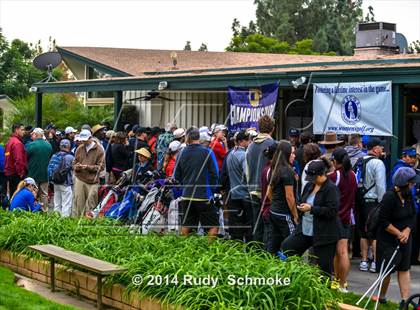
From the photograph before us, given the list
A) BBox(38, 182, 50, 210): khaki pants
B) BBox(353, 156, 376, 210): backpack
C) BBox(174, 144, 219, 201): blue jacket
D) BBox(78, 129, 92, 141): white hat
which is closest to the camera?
BBox(174, 144, 219, 201): blue jacket

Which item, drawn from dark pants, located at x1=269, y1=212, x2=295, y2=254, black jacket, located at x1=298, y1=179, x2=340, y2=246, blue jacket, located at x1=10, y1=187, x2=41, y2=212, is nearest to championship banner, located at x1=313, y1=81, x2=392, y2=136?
dark pants, located at x1=269, y1=212, x2=295, y2=254

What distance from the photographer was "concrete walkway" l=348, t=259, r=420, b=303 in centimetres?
1077

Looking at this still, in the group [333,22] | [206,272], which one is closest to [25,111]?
[206,272]

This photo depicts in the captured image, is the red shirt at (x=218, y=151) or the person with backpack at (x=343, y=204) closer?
the person with backpack at (x=343, y=204)

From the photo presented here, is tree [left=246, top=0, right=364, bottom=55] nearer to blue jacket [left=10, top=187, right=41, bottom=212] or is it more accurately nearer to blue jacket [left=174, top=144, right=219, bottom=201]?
blue jacket [left=10, top=187, right=41, bottom=212]

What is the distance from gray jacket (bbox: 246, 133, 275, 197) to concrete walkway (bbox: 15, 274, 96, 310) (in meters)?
3.08

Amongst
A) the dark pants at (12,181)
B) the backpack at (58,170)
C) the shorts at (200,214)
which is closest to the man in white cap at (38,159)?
the dark pants at (12,181)

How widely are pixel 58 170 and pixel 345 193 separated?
7118 mm

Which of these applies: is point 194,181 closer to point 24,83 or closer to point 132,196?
point 132,196

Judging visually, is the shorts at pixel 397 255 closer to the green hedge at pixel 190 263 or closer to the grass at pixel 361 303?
the grass at pixel 361 303

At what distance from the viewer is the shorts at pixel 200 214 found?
12.4 m

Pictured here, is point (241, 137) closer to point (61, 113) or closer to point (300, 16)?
point (61, 113)

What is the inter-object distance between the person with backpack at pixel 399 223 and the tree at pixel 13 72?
40.1 meters

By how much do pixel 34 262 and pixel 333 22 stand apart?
55.0 meters
